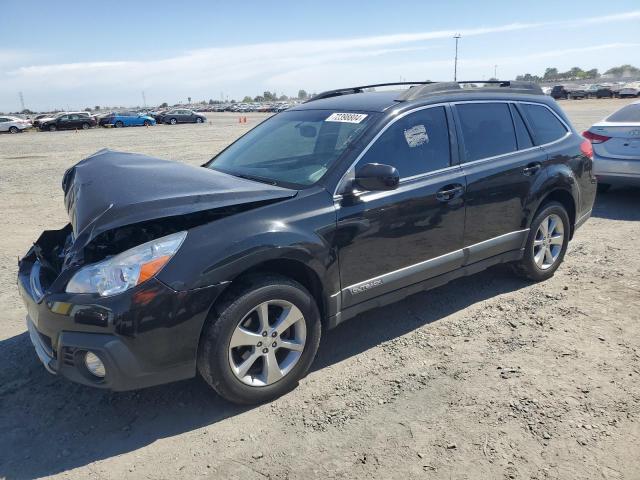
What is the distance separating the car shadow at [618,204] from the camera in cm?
746

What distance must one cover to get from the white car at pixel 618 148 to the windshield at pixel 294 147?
17.8 feet

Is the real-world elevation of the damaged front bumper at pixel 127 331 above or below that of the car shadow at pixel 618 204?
above

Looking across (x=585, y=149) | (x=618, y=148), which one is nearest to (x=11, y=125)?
(x=618, y=148)

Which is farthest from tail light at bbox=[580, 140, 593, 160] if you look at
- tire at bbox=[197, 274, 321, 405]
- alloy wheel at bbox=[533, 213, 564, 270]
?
tire at bbox=[197, 274, 321, 405]

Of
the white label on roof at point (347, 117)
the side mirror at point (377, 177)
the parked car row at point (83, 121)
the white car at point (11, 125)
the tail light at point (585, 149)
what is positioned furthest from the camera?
the parked car row at point (83, 121)

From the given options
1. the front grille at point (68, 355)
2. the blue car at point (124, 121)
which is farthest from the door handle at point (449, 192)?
the blue car at point (124, 121)

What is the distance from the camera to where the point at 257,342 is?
307 cm

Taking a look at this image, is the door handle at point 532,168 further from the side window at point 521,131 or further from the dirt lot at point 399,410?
the dirt lot at point 399,410

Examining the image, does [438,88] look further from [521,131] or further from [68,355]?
[68,355]

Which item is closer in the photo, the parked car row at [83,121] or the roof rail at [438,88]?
the roof rail at [438,88]

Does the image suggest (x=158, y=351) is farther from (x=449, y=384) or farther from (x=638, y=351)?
(x=638, y=351)

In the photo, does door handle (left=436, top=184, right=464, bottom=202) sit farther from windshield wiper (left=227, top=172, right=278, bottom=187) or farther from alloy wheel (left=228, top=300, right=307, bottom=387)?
alloy wheel (left=228, top=300, right=307, bottom=387)

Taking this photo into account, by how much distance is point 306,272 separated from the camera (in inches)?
130

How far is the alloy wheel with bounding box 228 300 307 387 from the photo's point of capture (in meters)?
3.04
